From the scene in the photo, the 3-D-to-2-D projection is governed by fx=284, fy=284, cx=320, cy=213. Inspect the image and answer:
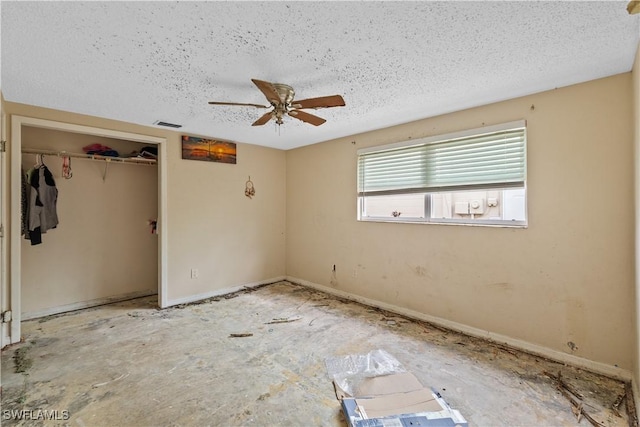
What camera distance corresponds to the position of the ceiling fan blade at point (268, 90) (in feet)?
6.18

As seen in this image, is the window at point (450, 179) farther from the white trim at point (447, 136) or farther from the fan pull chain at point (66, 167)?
the fan pull chain at point (66, 167)

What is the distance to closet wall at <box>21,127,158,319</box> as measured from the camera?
133 inches

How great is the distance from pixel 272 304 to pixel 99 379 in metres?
1.97

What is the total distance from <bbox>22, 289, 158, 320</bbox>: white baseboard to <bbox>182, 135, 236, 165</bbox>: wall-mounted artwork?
83.3 inches

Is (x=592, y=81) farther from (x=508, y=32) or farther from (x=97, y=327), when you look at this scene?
(x=97, y=327)

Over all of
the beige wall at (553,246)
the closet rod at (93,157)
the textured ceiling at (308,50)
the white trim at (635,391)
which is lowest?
the white trim at (635,391)

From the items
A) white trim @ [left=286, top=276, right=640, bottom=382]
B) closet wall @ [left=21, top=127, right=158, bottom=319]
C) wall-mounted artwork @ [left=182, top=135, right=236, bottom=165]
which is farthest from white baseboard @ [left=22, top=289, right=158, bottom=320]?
white trim @ [left=286, top=276, right=640, bottom=382]

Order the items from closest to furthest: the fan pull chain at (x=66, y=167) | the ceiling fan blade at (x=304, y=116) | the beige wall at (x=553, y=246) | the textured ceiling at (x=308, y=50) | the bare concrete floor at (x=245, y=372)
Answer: the textured ceiling at (x=308, y=50)
the bare concrete floor at (x=245, y=372)
the beige wall at (x=553, y=246)
the ceiling fan blade at (x=304, y=116)
the fan pull chain at (x=66, y=167)

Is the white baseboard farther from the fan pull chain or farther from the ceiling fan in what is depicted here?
the ceiling fan

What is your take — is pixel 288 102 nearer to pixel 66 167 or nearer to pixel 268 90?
pixel 268 90

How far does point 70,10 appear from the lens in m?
1.44

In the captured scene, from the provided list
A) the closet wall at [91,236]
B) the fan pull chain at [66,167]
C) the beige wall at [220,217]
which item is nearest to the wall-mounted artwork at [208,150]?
the beige wall at [220,217]

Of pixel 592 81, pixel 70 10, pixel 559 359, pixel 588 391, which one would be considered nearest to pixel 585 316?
pixel 559 359

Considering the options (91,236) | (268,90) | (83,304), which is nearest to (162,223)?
(91,236)
